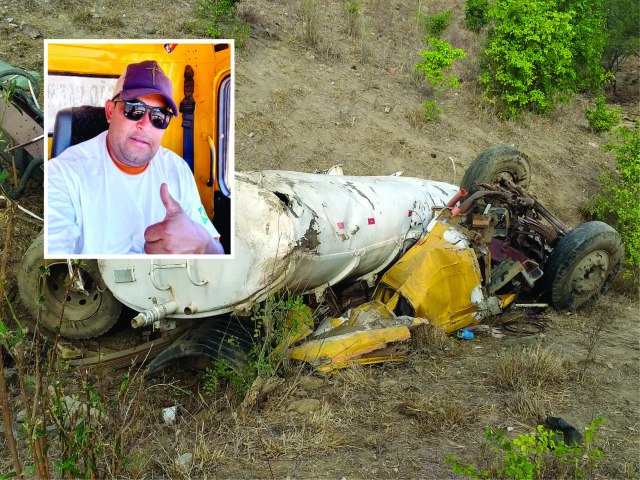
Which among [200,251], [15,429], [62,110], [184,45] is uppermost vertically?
[184,45]

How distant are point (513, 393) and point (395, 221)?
201 cm

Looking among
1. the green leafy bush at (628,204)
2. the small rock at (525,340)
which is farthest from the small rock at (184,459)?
the green leafy bush at (628,204)

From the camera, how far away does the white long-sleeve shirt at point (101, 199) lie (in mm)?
2617

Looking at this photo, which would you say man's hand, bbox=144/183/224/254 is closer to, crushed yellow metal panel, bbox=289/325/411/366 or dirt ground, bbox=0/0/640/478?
dirt ground, bbox=0/0/640/478

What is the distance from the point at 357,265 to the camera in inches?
217

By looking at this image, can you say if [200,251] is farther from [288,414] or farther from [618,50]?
[618,50]

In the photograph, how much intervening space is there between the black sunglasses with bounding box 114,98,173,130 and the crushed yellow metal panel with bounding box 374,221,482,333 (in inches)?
128

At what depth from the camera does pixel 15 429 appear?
4121 mm

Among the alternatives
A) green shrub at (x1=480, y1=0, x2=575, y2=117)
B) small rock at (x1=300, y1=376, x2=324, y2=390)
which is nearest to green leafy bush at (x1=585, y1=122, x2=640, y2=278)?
green shrub at (x1=480, y1=0, x2=575, y2=117)

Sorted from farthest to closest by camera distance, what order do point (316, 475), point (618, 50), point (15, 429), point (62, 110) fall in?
point (618, 50)
point (15, 429)
point (316, 475)
point (62, 110)

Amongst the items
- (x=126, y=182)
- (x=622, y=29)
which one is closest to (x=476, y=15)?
(x=622, y=29)

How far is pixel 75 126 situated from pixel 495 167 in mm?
6140

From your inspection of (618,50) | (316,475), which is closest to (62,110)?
(316,475)

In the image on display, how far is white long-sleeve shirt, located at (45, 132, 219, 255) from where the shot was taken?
2.62 meters
